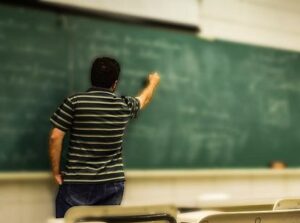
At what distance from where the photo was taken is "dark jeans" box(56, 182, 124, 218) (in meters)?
2.77

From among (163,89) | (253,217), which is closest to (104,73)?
(163,89)

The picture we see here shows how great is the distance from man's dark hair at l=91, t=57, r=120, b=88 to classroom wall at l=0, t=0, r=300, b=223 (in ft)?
2.47

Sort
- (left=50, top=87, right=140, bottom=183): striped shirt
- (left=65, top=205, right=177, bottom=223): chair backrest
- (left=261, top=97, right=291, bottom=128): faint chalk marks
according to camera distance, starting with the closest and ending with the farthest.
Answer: (left=65, top=205, right=177, bottom=223): chair backrest < (left=50, top=87, right=140, bottom=183): striped shirt < (left=261, top=97, right=291, bottom=128): faint chalk marks

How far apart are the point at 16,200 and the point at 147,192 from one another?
3.24ft

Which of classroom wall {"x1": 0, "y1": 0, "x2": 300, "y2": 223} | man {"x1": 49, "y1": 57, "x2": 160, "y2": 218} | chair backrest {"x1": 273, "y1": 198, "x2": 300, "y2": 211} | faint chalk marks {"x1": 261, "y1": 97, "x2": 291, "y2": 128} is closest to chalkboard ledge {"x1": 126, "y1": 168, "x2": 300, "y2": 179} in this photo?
classroom wall {"x1": 0, "y1": 0, "x2": 300, "y2": 223}

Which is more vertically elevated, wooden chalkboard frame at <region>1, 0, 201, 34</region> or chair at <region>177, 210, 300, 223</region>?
wooden chalkboard frame at <region>1, 0, 201, 34</region>

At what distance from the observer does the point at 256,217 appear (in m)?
2.17

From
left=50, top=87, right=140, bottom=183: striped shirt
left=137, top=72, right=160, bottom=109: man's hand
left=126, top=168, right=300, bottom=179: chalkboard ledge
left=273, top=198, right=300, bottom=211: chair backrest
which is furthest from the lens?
left=126, top=168, right=300, bottom=179: chalkboard ledge

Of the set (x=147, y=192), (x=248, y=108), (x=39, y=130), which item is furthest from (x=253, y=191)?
(x=39, y=130)

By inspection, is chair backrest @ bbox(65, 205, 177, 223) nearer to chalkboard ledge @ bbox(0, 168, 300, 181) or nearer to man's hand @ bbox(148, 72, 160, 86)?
chalkboard ledge @ bbox(0, 168, 300, 181)

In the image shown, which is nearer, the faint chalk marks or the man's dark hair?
the man's dark hair

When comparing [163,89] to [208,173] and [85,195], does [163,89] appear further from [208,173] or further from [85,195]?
[85,195]

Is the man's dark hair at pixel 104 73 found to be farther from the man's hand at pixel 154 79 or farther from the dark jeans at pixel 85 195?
the man's hand at pixel 154 79

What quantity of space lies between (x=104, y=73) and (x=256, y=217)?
1.21 metres
